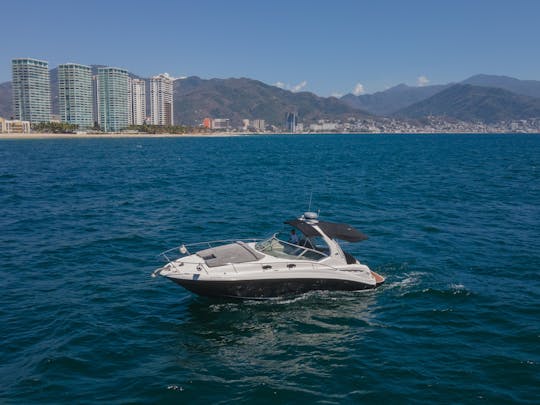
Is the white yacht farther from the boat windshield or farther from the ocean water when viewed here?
the ocean water

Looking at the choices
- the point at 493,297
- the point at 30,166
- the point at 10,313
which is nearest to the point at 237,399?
the point at 10,313

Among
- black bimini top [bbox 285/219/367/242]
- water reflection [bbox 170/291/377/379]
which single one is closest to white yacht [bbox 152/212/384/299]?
black bimini top [bbox 285/219/367/242]

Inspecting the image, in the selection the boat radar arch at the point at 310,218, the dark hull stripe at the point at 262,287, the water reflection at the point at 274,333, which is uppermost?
the boat radar arch at the point at 310,218

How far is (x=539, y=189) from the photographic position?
44.7 metres

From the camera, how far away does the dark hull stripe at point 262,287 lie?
15.6 meters

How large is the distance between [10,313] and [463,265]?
19.2 meters

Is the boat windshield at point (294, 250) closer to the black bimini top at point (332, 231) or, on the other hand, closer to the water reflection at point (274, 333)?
the black bimini top at point (332, 231)

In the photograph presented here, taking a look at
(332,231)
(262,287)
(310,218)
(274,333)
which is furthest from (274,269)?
(310,218)

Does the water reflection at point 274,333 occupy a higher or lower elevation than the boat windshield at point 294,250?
lower

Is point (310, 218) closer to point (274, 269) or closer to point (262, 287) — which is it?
point (274, 269)

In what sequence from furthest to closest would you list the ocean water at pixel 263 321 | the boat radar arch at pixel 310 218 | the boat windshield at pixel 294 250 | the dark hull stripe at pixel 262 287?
1. the boat radar arch at pixel 310 218
2. the boat windshield at pixel 294 250
3. the dark hull stripe at pixel 262 287
4. the ocean water at pixel 263 321

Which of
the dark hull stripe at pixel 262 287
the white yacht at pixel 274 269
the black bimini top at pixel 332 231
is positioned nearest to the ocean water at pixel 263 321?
the dark hull stripe at pixel 262 287

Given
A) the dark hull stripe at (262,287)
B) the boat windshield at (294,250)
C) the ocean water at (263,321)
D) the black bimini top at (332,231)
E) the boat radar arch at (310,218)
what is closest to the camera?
the ocean water at (263,321)

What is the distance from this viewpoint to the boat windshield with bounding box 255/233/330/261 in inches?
674
